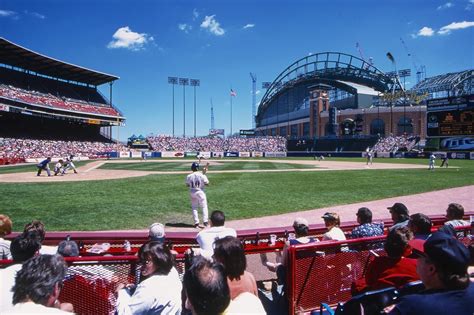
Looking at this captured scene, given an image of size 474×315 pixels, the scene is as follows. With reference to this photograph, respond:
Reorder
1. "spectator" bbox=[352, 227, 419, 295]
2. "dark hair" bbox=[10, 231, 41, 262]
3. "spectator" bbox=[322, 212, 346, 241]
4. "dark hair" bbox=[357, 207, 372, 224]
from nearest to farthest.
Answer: "spectator" bbox=[352, 227, 419, 295] → "dark hair" bbox=[10, 231, 41, 262] → "spectator" bbox=[322, 212, 346, 241] → "dark hair" bbox=[357, 207, 372, 224]

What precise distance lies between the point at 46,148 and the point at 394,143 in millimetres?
70941

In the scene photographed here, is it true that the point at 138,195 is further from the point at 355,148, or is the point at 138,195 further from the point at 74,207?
the point at 355,148

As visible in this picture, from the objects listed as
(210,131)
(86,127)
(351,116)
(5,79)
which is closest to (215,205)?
(5,79)

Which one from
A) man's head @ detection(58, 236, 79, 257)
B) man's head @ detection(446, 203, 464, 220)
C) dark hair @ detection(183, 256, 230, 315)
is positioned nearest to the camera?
dark hair @ detection(183, 256, 230, 315)

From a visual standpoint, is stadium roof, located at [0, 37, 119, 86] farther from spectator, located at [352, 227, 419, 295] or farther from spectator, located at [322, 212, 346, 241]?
spectator, located at [352, 227, 419, 295]

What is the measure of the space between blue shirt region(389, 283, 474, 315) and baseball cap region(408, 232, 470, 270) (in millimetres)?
194

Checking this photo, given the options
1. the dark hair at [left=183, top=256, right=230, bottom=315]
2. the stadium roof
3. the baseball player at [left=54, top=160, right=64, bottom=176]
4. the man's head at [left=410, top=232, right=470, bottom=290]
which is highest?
the stadium roof

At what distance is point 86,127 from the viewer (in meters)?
81.1

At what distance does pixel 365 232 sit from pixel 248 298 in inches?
142

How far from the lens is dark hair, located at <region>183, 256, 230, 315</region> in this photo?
2.57 metres

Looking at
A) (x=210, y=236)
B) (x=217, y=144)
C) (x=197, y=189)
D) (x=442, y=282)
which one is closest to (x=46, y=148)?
(x=217, y=144)

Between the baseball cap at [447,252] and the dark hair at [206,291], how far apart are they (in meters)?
1.60

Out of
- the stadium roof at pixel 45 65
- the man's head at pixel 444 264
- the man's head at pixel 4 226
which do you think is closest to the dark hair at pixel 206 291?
the man's head at pixel 444 264

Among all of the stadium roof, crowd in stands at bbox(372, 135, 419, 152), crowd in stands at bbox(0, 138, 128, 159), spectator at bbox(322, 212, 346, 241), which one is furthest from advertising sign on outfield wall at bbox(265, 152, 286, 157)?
spectator at bbox(322, 212, 346, 241)
